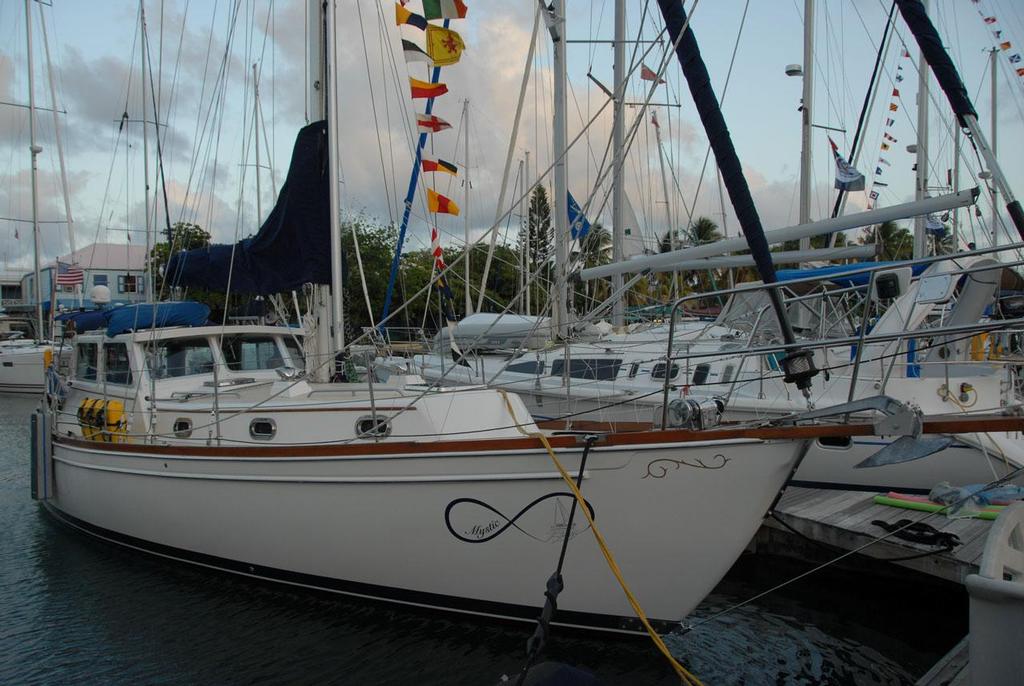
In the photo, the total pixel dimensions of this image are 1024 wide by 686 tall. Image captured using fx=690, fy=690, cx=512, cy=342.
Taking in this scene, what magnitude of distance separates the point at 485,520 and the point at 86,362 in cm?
657

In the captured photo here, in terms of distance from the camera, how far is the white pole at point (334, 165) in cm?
682

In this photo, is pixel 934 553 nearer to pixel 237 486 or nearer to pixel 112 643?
pixel 237 486

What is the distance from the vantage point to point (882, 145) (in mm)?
18172

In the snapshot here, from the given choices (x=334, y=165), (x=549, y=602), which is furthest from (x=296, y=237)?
(x=549, y=602)

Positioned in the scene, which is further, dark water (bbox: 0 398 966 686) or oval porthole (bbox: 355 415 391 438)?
oval porthole (bbox: 355 415 391 438)

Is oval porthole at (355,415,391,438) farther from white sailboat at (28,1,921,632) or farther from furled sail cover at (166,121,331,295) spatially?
furled sail cover at (166,121,331,295)

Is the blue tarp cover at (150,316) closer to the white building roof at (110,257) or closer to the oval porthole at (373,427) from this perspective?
the oval porthole at (373,427)

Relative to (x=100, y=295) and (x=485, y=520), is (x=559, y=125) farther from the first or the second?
(x=485, y=520)

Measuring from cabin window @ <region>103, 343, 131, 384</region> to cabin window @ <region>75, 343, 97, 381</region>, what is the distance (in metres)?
0.43

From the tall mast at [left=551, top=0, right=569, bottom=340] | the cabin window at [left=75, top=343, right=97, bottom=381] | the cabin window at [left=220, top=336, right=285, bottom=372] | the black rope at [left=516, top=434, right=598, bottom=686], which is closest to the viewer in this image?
the black rope at [left=516, top=434, right=598, bottom=686]

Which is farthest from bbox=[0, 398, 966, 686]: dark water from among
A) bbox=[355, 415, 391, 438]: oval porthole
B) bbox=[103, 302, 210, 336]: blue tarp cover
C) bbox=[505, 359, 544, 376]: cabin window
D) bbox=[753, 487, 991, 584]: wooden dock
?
bbox=[505, 359, 544, 376]: cabin window

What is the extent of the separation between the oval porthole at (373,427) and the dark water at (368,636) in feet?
5.08

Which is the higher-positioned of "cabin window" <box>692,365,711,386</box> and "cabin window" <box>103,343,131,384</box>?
"cabin window" <box>103,343,131,384</box>

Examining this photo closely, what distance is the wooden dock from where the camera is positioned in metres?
6.18
